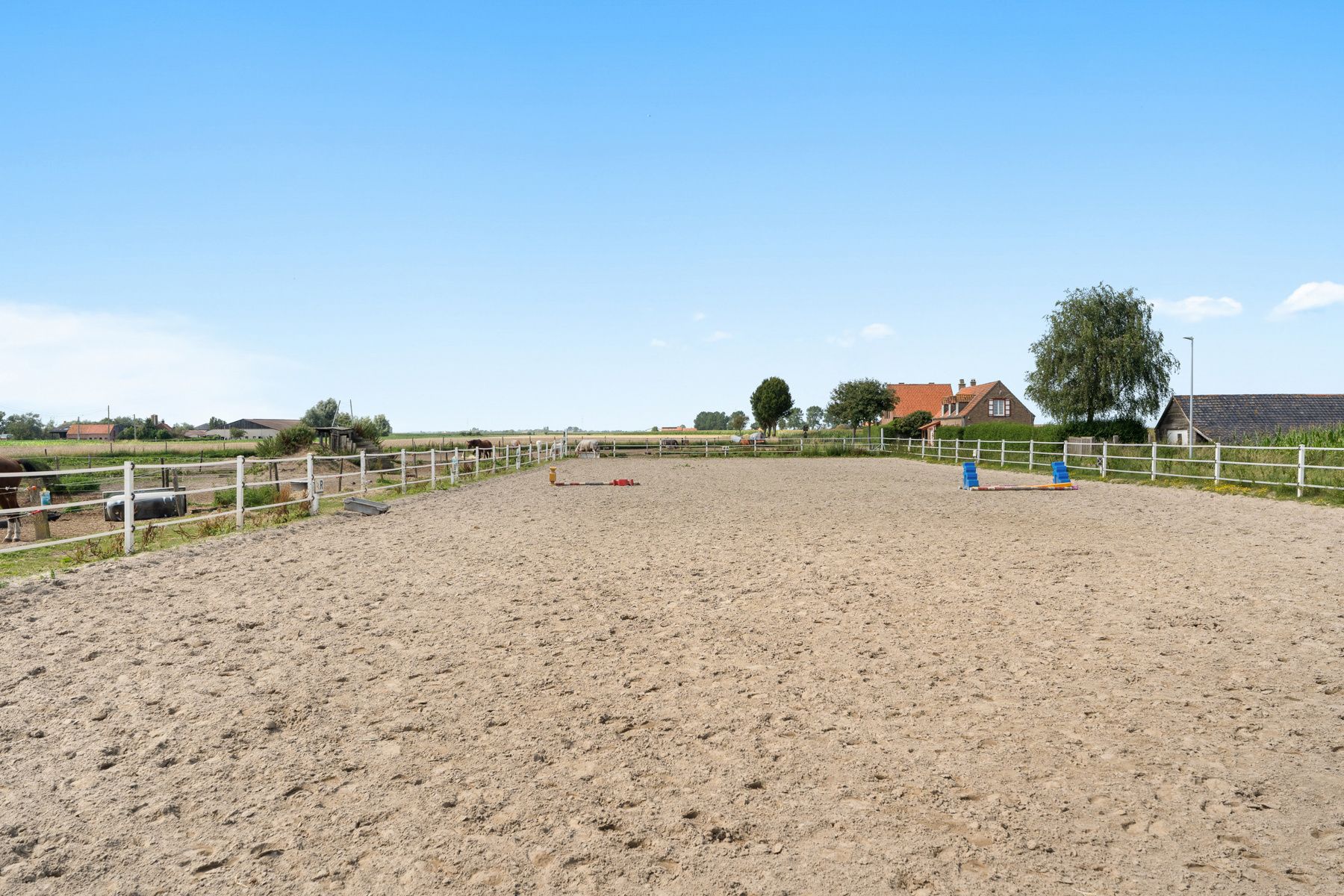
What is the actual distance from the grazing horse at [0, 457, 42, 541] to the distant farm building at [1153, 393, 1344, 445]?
53594 mm

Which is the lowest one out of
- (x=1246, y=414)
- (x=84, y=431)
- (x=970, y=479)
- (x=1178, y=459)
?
(x=970, y=479)

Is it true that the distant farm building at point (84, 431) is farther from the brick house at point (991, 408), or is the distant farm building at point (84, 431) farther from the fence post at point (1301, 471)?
the fence post at point (1301, 471)

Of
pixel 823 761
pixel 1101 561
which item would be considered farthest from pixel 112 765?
pixel 1101 561

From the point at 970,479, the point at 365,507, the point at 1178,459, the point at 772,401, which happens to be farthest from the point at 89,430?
the point at 1178,459

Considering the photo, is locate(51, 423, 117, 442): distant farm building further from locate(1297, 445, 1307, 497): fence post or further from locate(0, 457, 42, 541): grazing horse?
locate(1297, 445, 1307, 497): fence post

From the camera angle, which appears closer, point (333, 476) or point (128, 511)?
point (128, 511)

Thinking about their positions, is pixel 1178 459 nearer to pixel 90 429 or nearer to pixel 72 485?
pixel 72 485

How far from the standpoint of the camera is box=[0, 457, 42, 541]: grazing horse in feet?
41.7

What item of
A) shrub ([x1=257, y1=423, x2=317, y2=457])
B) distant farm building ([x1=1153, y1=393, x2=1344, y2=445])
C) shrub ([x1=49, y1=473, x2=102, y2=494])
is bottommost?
shrub ([x1=49, y1=473, x2=102, y2=494])

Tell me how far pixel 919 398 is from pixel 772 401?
17294mm

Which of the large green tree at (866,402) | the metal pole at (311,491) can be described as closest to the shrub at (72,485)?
the metal pole at (311,491)

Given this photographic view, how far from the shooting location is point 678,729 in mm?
4098

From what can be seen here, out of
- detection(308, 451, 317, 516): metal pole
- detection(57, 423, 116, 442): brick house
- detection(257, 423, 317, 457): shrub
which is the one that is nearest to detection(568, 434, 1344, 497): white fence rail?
detection(308, 451, 317, 516): metal pole

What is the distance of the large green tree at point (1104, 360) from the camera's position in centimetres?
4722
